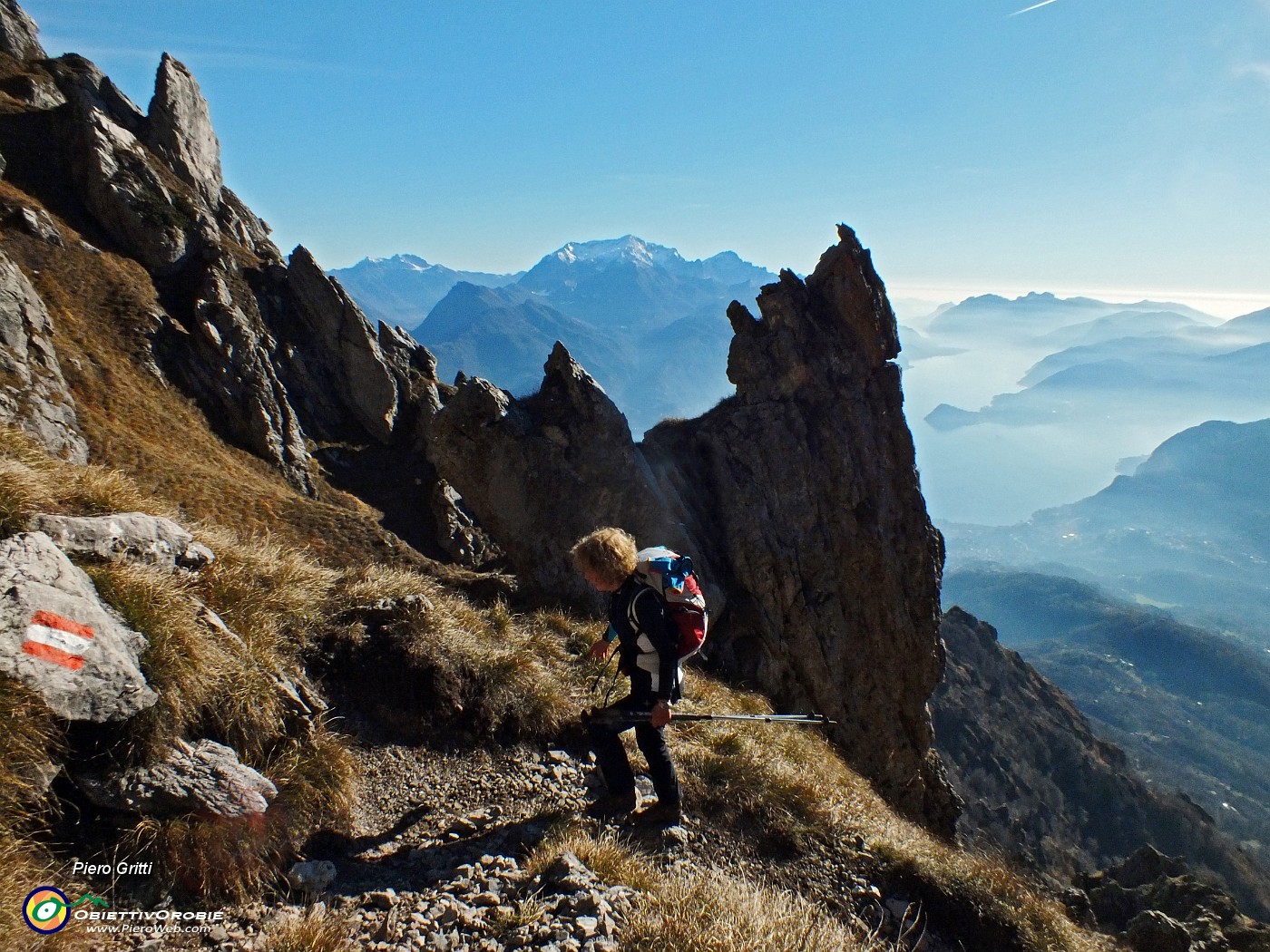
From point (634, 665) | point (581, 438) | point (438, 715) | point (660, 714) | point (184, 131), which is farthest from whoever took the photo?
point (184, 131)

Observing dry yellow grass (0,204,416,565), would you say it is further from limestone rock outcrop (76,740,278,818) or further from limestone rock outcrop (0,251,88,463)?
limestone rock outcrop (76,740,278,818)

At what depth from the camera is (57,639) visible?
4871 mm

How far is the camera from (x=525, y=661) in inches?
336

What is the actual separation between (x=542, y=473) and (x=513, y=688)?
883cm

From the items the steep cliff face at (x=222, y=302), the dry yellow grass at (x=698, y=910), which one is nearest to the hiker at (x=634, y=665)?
the dry yellow grass at (x=698, y=910)

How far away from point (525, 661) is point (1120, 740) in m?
236

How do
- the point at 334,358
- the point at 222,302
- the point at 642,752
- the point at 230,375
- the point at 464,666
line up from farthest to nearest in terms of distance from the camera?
the point at 334,358
the point at 222,302
the point at 230,375
the point at 464,666
the point at 642,752

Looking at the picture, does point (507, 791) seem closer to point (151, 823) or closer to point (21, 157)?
point (151, 823)

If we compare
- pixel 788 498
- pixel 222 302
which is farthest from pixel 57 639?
pixel 222 302

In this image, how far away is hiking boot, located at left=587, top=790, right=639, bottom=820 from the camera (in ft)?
22.7

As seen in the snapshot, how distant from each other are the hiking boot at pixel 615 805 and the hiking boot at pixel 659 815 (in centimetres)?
13

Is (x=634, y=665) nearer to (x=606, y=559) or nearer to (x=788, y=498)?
(x=606, y=559)

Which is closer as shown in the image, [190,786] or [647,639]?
[190,786]

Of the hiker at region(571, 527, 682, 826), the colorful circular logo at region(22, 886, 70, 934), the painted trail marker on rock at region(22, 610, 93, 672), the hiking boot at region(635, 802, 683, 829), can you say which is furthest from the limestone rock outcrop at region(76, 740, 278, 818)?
the hiking boot at region(635, 802, 683, 829)
